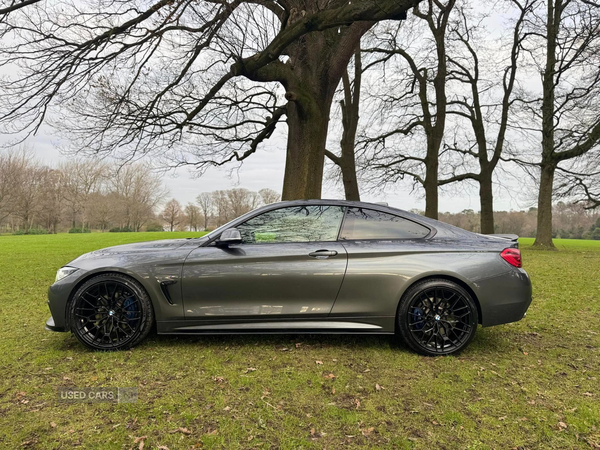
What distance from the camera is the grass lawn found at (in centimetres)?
214

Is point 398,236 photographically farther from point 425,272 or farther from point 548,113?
point 548,113

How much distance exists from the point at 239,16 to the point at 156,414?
6318 millimetres

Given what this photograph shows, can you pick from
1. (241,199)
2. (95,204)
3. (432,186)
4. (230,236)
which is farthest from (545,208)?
(95,204)

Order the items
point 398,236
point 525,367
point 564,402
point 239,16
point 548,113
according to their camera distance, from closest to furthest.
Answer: point 564,402
point 525,367
point 398,236
point 239,16
point 548,113

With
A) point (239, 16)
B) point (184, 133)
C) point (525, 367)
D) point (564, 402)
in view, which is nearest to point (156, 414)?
point (564, 402)

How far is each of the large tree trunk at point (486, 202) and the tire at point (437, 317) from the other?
16.6 metres

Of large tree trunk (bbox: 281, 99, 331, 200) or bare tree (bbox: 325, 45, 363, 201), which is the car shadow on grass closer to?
large tree trunk (bbox: 281, 99, 331, 200)

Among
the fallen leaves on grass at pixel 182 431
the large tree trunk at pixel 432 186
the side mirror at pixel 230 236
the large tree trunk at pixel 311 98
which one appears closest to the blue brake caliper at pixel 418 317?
the side mirror at pixel 230 236

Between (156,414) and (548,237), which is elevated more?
(548,237)

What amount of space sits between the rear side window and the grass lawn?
110cm

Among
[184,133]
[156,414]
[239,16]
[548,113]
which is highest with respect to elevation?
[548,113]

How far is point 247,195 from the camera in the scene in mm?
38531

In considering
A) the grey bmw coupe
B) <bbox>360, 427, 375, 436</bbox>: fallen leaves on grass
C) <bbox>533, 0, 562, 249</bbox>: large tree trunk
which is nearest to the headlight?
the grey bmw coupe

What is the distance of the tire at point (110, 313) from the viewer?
3363mm
